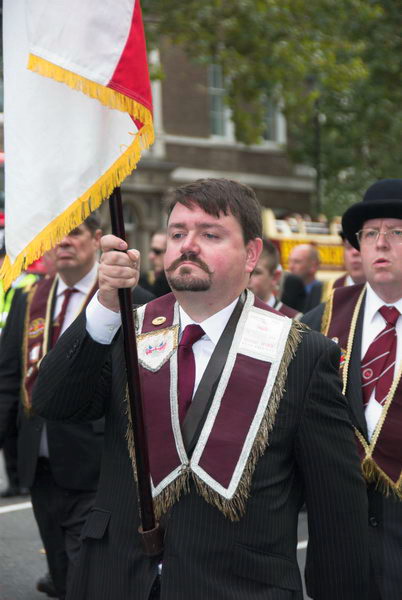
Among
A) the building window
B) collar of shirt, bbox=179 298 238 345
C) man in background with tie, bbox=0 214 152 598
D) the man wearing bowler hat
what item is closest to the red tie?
man in background with tie, bbox=0 214 152 598

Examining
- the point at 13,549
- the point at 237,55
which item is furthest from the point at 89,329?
the point at 237,55

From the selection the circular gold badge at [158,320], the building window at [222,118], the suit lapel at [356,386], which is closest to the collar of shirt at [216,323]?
the circular gold badge at [158,320]

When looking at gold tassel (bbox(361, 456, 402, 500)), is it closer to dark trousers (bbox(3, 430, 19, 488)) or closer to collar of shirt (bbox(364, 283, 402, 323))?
collar of shirt (bbox(364, 283, 402, 323))

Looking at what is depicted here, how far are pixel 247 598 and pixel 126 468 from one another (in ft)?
1.75

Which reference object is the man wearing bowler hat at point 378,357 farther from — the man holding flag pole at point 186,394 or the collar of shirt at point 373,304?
the man holding flag pole at point 186,394

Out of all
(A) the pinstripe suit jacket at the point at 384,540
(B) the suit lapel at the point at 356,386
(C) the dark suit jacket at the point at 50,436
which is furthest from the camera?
(C) the dark suit jacket at the point at 50,436

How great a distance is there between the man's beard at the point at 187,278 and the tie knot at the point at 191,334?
0.16 meters

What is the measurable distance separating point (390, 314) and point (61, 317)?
6.35ft

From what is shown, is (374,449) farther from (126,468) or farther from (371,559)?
(126,468)

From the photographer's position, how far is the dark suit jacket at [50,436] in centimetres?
511

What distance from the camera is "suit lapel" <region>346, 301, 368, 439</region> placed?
4.04 m

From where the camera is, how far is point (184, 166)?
93.4 ft

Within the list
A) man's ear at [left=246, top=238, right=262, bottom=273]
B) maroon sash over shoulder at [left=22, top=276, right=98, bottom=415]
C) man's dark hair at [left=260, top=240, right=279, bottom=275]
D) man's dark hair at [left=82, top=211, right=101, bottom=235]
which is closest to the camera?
man's ear at [left=246, top=238, right=262, bottom=273]

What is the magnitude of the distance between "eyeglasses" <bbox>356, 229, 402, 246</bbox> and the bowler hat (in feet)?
0.19
